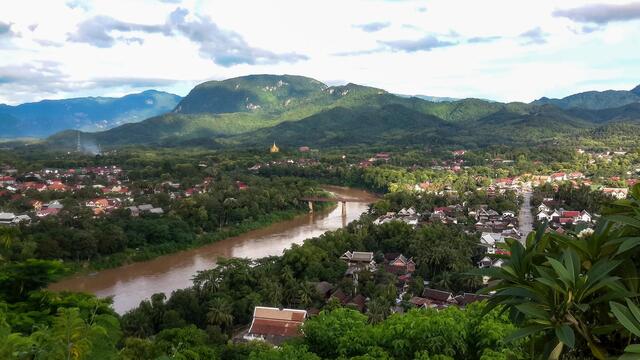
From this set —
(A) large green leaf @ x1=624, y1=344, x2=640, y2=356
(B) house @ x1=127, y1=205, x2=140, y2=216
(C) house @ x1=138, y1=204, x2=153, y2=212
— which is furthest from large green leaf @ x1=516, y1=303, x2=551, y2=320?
(C) house @ x1=138, y1=204, x2=153, y2=212

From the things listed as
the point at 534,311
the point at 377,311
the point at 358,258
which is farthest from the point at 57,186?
the point at 534,311

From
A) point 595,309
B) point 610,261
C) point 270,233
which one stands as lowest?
point 270,233

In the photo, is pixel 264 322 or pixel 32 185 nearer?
pixel 264 322

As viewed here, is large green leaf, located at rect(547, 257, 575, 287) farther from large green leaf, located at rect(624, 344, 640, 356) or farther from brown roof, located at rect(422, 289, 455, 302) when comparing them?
brown roof, located at rect(422, 289, 455, 302)

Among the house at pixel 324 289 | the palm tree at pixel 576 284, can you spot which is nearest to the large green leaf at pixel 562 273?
the palm tree at pixel 576 284

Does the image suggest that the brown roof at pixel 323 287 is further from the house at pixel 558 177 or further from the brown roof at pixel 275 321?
the house at pixel 558 177

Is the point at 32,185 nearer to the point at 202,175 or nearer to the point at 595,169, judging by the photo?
the point at 202,175

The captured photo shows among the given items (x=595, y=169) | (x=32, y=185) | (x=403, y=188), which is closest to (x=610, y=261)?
(x=403, y=188)
